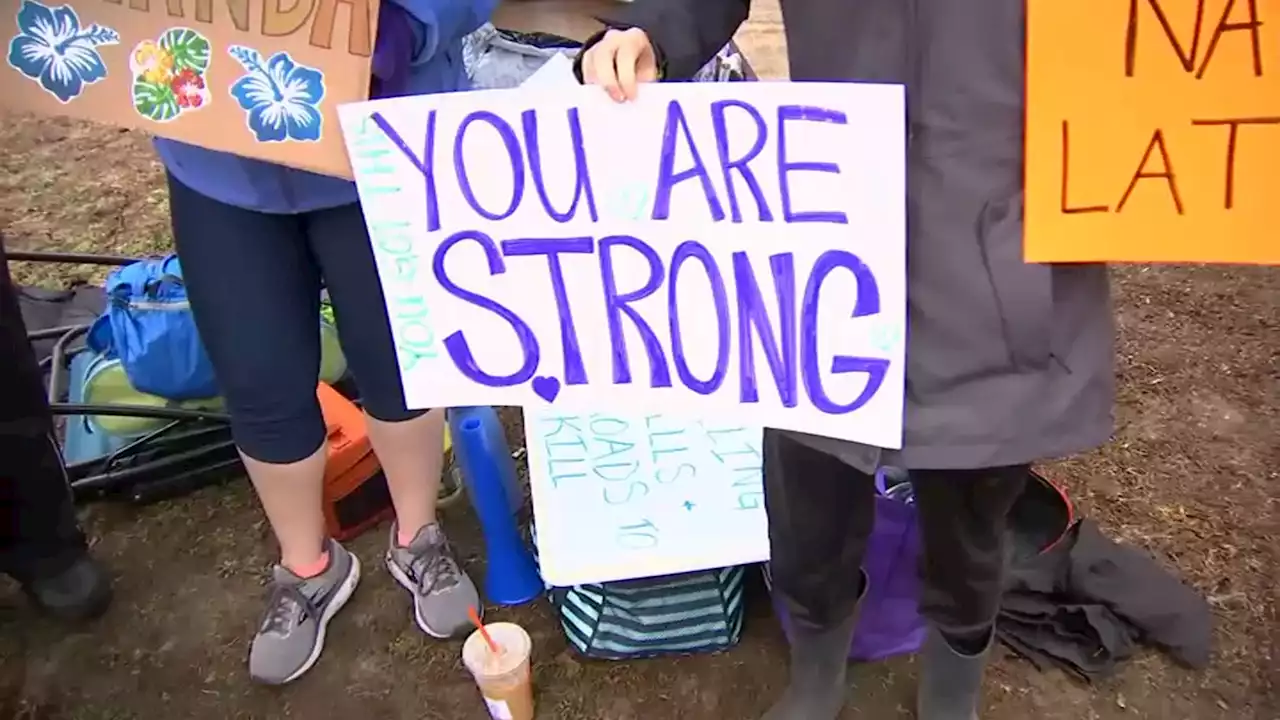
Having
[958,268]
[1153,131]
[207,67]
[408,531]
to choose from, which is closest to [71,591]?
[408,531]

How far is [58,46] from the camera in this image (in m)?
1.31

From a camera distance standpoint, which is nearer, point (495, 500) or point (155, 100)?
point (155, 100)

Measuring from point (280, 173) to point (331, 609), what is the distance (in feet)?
2.32

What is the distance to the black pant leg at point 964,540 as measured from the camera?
1.25 metres

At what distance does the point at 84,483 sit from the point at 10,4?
932mm

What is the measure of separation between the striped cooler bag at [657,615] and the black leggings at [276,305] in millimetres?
398

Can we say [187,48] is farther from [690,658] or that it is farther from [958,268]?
[690,658]

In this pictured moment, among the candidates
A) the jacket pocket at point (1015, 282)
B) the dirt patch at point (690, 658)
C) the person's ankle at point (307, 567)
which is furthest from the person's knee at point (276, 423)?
the jacket pocket at point (1015, 282)

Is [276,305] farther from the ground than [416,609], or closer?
farther from the ground

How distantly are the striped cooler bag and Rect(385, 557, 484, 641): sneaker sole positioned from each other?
158 mm

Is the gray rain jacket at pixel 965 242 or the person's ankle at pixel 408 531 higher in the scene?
the gray rain jacket at pixel 965 242

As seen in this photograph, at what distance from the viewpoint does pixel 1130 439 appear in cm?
211

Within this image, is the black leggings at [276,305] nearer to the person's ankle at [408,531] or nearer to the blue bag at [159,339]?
the person's ankle at [408,531]

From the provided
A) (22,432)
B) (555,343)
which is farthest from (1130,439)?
(22,432)
